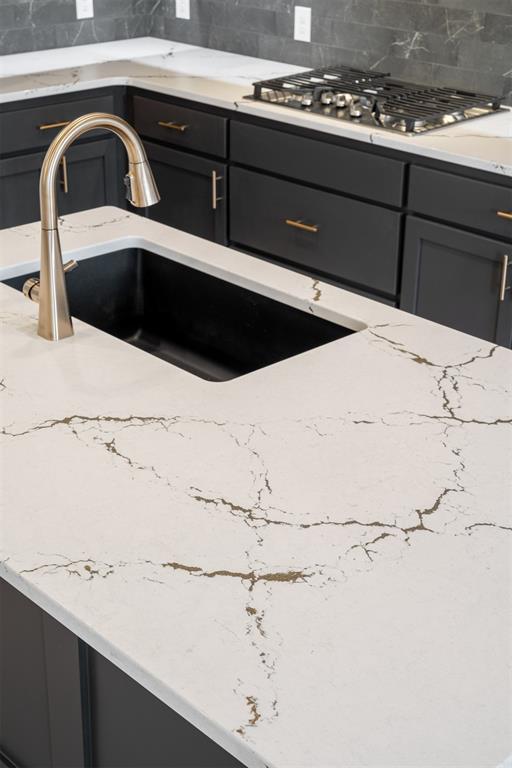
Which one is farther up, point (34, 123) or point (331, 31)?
point (331, 31)

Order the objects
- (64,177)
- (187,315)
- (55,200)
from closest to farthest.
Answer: (55,200)
(187,315)
(64,177)

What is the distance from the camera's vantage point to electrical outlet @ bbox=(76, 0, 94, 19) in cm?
440

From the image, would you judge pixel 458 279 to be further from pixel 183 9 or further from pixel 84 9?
pixel 84 9

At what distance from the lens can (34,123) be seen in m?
3.69

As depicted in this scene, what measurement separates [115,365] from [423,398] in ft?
1.71

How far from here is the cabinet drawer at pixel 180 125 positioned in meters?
3.65

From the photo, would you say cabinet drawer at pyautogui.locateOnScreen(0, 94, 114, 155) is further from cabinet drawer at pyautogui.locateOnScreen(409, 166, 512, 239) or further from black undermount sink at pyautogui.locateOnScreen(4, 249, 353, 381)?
black undermount sink at pyautogui.locateOnScreen(4, 249, 353, 381)

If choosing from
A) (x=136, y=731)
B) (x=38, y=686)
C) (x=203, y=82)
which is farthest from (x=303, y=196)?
(x=136, y=731)

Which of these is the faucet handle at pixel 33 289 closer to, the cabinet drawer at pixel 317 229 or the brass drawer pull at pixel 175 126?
the cabinet drawer at pixel 317 229

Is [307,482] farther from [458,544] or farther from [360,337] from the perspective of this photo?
[360,337]

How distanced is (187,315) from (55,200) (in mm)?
590

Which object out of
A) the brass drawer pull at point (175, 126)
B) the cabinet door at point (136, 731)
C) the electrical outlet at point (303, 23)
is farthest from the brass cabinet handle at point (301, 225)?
the cabinet door at point (136, 731)

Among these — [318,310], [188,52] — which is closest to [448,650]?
[318,310]

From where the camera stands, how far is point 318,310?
197 centimetres
